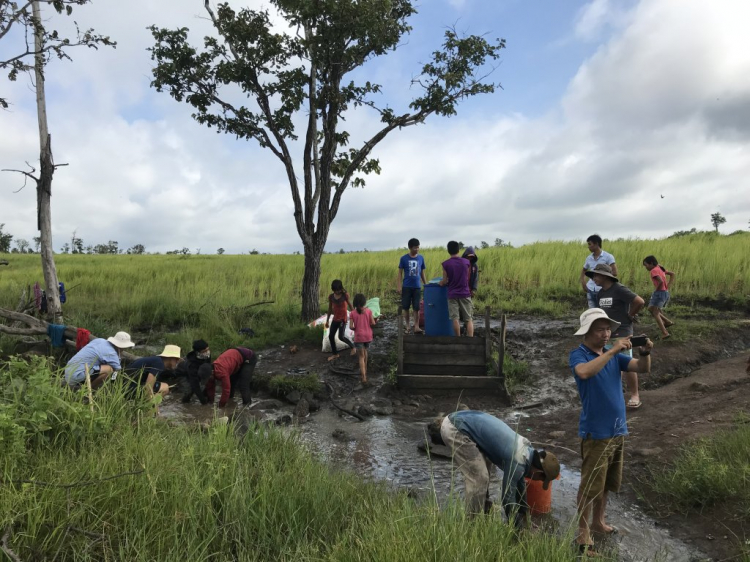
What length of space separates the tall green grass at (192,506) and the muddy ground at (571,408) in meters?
1.53

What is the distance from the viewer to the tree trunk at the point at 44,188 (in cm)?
1080

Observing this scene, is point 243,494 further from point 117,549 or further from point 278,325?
point 278,325

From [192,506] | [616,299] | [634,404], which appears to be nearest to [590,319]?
[616,299]

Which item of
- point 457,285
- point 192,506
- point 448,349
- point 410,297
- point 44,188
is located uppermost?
point 44,188

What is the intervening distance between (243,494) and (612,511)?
3276 millimetres

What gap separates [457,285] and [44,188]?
8.98m

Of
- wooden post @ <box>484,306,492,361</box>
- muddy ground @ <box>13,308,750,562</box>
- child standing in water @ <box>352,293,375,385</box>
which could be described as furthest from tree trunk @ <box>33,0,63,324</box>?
wooden post @ <box>484,306,492,361</box>

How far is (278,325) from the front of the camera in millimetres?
11914

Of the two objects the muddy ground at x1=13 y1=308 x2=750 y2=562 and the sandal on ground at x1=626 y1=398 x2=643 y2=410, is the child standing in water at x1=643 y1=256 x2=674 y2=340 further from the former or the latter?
the sandal on ground at x1=626 y1=398 x2=643 y2=410

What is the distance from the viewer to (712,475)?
4379 mm

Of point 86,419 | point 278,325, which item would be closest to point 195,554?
point 86,419

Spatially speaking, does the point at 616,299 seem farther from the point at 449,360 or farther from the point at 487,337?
the point at 449,360

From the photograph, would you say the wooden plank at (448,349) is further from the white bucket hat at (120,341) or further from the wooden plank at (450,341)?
the white bucket hat at (120,341)

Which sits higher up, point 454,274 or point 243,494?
point 454,274
